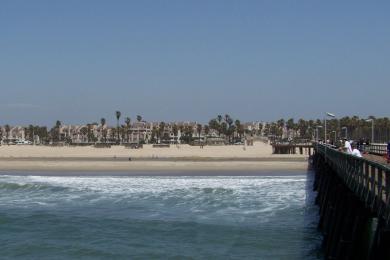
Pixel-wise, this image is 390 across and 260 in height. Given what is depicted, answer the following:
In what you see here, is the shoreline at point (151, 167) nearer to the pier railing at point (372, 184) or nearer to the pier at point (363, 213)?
the pier at point (363, 213)

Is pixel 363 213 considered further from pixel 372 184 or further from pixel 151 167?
pixel 151 167

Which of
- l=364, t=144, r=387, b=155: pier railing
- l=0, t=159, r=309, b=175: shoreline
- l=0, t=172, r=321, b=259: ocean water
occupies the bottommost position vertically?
l=0, t=172, r=321, b=259: ocean water

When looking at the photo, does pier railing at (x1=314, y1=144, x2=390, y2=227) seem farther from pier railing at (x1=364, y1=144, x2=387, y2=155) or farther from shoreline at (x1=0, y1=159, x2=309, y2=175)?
shoreline at (x1=0, y1=159, x2=309, y2=175)

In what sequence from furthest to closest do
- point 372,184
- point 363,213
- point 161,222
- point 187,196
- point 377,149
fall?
1. point 377,149
2. point 187,196
3. point 161,222
4. point 363,213
5. point 372,184

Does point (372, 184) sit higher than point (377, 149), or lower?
lower

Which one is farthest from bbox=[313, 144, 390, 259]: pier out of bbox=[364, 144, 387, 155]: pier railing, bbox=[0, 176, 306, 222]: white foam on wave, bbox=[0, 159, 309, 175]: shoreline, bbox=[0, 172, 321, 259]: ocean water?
bbox=[0, 159, 309, 175]: shoreline

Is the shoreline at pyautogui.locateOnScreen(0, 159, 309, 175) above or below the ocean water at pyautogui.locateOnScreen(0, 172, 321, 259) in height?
above

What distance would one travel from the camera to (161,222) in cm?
2514

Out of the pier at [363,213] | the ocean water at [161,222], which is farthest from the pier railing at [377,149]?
the pier at [363,213]

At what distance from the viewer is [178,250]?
1975 centimetres

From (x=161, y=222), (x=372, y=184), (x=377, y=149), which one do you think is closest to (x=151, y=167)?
(x=377, y=149)

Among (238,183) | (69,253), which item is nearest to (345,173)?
(69,253)

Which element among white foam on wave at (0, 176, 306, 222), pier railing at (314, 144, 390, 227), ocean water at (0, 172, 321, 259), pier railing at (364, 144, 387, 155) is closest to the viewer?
Answer: pier railing at (314, 144, 390, 227)

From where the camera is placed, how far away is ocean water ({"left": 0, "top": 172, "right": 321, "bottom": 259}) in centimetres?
1977
